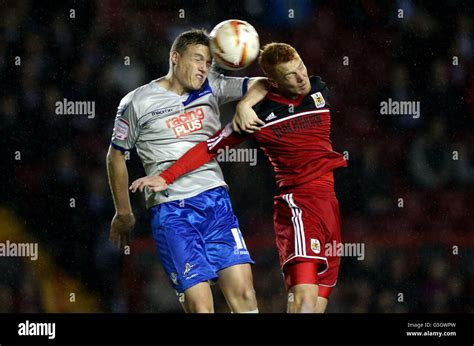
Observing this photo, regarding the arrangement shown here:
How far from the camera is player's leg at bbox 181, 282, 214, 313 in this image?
15.9ft

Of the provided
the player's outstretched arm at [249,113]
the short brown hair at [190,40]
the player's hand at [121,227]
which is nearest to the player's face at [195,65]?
the short brown hair at [190,40]

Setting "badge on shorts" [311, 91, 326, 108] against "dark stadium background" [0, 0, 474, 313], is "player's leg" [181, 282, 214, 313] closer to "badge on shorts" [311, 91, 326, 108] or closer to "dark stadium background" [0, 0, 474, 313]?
"badge on shorts" [311, 91, 326, 108]

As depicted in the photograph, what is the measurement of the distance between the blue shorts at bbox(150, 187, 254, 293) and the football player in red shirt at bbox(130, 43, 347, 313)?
0.20m

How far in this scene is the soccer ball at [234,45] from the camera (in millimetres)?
4883

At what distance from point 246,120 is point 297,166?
36cm

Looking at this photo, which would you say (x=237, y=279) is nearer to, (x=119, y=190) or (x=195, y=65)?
(x=119, y=190)

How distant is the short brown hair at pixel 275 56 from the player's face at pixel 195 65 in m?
0.35

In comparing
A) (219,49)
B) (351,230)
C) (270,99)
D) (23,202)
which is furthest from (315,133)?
(23,202)

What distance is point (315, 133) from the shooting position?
16.2 feet

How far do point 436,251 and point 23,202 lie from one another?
122 inches

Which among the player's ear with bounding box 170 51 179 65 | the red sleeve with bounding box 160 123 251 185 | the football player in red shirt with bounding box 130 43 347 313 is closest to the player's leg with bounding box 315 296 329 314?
the football player in red shirt with bounding box 130 43 347 313

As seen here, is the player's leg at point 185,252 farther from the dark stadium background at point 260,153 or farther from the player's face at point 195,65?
the dark stadium background at point 260,153

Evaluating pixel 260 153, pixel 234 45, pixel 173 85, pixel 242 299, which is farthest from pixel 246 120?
pixel 260 153

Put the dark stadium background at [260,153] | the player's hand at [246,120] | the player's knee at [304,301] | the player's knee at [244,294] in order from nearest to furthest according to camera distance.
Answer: the player's knee at [304,301]
the player's hand at [246,120]
the player's knee at [244,294]
the dark stadium background at [260,153]
